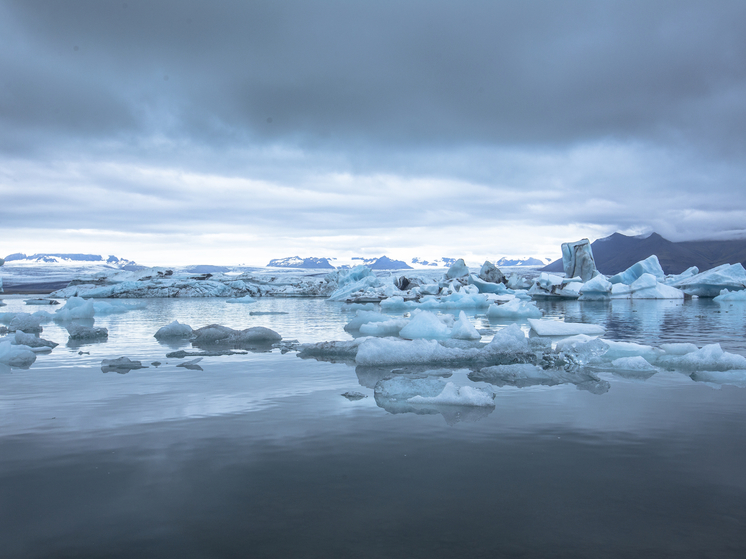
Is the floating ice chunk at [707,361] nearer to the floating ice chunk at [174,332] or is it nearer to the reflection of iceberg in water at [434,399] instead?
the reflection of iceberg in water at [434,399]

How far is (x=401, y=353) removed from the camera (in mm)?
7887

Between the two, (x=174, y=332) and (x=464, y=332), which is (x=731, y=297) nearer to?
(x=464, y=332)

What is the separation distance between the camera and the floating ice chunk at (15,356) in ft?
27.1

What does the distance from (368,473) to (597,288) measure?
3300 centimetres

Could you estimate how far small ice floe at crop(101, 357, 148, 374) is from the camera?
7473 mm

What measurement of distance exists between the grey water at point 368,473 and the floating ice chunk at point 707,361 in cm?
124

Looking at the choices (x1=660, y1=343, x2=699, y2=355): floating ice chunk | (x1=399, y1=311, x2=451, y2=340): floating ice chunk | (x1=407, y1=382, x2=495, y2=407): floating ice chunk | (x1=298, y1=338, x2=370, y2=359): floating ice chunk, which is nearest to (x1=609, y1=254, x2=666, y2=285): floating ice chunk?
(x1=399, y1=311, x2=451, y2=340): floating ice chunk

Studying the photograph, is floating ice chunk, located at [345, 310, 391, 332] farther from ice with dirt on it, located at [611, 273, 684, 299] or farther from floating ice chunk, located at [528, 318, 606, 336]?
ice with dirt on it, located at [611, 273, 684, 299]

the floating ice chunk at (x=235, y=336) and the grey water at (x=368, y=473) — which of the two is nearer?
the grey water at (x=368, y=473)

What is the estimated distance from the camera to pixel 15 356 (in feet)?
27.5

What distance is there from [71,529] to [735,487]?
391 centimetres

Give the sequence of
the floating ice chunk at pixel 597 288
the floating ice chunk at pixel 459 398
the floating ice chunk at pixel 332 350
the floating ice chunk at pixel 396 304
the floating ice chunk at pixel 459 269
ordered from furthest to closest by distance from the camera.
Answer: the floating ice chunk at pixel 459 269
the floating ice chunk at pixel 597 288
the floating ice chunk at pixel 396 304
the floating ice chunk at pixel 332 350
the floating ice chunk at pixel 459 398

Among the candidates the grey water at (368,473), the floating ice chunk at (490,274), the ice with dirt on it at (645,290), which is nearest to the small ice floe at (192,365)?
the grey water at (368,473)

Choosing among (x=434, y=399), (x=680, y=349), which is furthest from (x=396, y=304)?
(x=434, y=399)
